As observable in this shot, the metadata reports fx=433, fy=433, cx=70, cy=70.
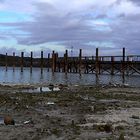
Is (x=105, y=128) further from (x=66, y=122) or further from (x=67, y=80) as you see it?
(x=67, y=80)

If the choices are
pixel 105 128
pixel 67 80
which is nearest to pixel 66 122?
pixel 105 128

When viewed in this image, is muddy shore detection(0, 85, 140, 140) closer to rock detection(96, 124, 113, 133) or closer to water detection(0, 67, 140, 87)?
rock detection(96, 124, 113, 133)

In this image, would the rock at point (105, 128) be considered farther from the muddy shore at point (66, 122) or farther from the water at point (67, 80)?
the water at point (67, 80)

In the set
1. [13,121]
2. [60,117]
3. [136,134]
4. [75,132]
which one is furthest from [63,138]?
[60,117]

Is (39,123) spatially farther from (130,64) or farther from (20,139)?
(130,64)

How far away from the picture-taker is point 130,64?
86438mm

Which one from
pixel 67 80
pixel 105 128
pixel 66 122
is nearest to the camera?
pixel 105 128

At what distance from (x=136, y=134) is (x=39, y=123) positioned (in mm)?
4031

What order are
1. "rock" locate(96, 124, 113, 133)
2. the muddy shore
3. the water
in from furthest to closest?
1. the water
2. "rock" locate(96, 124, 113, 133)
3. the muddy shore

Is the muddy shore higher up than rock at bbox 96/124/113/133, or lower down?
lower down

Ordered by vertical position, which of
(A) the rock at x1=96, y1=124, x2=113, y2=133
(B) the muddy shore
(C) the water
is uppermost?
(A) the rock at x1=96, y1=124, x2=113, y2=133

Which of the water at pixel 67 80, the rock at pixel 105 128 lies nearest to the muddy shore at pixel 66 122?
the rock at pixel 105 128

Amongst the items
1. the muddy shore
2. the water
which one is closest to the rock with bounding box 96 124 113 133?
the muddy shore

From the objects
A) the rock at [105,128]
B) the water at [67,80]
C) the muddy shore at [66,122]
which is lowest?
the water at [67,80]
